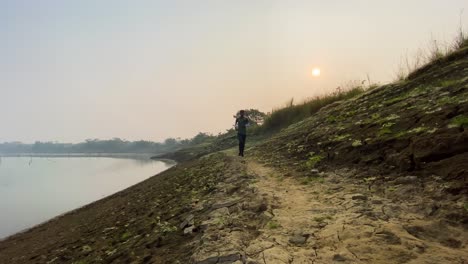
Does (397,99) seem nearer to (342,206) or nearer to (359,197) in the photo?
(359,197)

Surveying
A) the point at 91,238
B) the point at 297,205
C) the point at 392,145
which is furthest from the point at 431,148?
the point at 91,238

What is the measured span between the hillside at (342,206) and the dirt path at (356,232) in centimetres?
2

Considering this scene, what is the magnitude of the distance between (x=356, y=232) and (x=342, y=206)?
125 cm

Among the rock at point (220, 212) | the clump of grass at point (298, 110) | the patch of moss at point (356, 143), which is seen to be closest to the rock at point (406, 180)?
the patch of moss at point (356, 143)

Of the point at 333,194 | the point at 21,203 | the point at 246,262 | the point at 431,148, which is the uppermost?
the point at 431,148

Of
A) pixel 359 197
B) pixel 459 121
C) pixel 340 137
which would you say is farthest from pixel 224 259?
pixel 340 137

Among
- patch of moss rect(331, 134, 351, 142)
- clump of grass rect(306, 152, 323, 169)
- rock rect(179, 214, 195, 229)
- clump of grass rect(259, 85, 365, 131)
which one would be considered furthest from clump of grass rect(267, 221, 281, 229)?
clump of grass rect(259, 85, 365, 131)

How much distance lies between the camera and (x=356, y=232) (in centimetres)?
527

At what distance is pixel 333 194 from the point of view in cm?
736

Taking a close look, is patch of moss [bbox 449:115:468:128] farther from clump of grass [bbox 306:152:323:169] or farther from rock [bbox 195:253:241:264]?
rock [bbox 195:253:241:264]

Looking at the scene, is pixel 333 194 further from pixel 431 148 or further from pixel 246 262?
pixel 246 262

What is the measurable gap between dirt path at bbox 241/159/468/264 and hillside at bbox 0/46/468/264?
0.05 ft

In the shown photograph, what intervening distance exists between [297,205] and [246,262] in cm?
247

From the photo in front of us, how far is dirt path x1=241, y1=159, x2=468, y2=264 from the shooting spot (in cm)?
458
